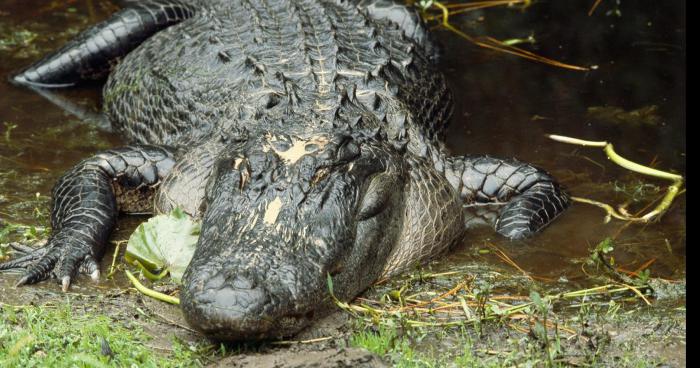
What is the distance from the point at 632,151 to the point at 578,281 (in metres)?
1.76

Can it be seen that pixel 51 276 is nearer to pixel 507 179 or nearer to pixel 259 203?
pixel 259 203

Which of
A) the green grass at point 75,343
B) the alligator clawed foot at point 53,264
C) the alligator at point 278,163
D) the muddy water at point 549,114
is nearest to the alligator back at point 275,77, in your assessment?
the alligator at point 278,163

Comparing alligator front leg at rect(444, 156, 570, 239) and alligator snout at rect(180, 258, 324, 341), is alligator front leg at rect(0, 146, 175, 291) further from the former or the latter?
alligator front leg at rect(444, 156, 570, 239)

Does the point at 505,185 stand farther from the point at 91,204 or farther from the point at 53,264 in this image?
the point at 53,264

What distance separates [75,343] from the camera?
4383 mm

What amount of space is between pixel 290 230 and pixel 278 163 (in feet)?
1.35

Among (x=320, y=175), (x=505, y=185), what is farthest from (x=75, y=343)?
(x=505, y=185)

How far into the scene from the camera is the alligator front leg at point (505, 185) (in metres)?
6.02

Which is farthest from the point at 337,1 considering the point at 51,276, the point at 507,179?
the point at 51,276

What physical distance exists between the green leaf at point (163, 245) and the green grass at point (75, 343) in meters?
0.58

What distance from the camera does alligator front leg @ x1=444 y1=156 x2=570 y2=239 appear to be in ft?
19.7

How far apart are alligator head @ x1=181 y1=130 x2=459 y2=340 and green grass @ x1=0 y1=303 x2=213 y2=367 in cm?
23

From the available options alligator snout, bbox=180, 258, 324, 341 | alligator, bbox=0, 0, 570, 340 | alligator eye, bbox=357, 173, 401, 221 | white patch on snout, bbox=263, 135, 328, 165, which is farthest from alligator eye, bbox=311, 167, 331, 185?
alligator snout, bbox=180, 258, 324, 341

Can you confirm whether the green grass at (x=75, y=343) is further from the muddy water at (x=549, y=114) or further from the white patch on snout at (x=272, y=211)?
the muddy water at (x=549, y=114)
